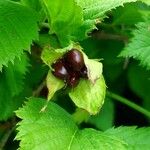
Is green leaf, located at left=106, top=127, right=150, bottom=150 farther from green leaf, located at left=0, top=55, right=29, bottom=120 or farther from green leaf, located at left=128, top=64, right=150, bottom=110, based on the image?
green leaf, located at left=128, top=64, right=150, bottom=110

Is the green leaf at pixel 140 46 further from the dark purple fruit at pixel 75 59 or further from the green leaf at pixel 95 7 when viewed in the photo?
the dark purple fruit at pixel 75 59

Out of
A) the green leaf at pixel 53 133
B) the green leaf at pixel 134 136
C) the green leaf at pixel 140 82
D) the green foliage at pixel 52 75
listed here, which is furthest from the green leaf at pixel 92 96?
the green leaf at pixel 140 82

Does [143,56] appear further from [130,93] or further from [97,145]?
[130,93]

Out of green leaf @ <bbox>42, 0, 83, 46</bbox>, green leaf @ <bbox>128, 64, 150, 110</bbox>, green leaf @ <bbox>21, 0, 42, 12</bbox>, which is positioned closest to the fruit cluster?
green leaf @ <bbox>42, 0, 83, 46</bbox>

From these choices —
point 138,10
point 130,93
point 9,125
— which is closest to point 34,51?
point 9,125

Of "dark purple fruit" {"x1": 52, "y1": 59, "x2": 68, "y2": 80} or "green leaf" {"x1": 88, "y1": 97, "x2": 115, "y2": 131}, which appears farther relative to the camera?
"green leaf" {"x1": 88, "y1": 97, "x2": 115, "y2": 131}

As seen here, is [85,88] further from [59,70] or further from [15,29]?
[15,29]
